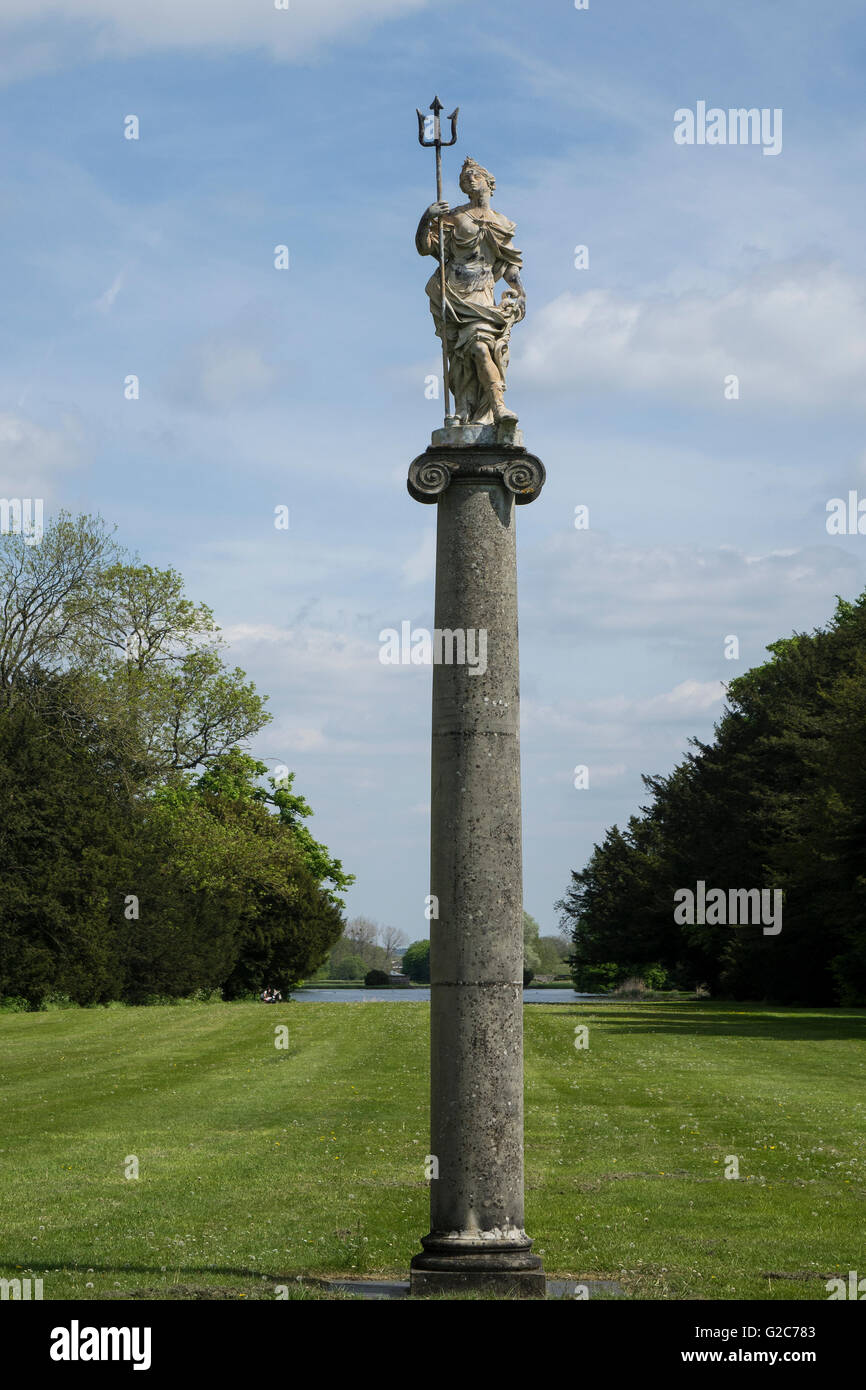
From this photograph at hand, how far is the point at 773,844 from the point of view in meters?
61.8

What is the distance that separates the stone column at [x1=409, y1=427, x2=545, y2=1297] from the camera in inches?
422

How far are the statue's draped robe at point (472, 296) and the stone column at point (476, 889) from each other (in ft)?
2.71

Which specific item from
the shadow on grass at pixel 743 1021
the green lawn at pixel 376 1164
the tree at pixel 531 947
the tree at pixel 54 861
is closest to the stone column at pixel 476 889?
the green lawn at pixel 376 1164

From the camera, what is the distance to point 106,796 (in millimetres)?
54094

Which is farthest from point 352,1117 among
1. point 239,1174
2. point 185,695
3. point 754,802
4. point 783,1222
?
point 754,802

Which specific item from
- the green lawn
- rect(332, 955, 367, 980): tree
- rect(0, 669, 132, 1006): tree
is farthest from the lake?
rect(332, 955, 367, 980): tree

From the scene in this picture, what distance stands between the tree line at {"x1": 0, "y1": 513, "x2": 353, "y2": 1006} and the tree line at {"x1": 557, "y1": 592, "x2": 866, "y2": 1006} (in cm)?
1715

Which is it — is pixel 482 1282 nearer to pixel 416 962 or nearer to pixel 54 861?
pixel 54 861

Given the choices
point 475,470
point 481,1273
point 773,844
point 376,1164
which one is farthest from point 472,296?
point 773,844

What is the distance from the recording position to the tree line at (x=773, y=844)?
49.4 metres

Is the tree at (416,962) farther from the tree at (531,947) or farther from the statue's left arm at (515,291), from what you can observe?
the statue's left arm at (515,291)

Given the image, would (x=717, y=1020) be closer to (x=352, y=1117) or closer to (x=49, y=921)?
(x=49, y=921)
